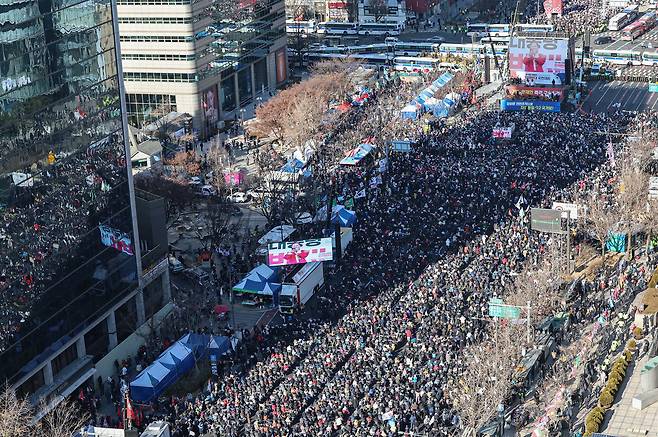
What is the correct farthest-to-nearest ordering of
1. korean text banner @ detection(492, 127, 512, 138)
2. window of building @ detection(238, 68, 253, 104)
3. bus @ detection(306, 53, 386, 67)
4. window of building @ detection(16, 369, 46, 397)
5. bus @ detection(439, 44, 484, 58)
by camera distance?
bus @ detection(306, 53, 386, 67), bus @ detection(439, 44, 484, 58), window of building @ detection(238, 68, 253, 104), korean text banner @ detection(492, 127, 512, 138), window of building @ detection(16, 369, 46, 397)

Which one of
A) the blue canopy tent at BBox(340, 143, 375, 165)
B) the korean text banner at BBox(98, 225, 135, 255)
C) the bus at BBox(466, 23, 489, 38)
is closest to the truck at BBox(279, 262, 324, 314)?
the korean text banner at BBox(98, 225, 135, 255)

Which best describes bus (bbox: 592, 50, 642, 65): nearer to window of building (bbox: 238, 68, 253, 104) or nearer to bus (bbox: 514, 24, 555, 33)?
bus (bbox: 514, 24, 555, 33)

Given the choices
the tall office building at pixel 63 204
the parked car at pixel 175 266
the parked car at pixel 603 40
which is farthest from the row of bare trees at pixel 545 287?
the parked car at pixel 603 40

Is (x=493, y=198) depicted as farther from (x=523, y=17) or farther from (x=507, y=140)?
(x=523, y=17)

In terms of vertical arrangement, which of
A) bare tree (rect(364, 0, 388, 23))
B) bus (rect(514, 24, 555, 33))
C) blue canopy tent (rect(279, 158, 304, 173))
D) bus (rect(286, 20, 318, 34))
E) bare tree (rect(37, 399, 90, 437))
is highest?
bus (rect(514, 24, 555, 33))

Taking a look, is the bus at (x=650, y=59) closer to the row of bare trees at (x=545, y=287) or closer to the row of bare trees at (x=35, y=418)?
the row of bare trees at (x=545, y=287)

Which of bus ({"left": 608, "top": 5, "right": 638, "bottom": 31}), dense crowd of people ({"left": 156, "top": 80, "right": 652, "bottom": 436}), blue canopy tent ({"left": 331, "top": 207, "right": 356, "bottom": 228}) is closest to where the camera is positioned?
dense crowd of people ({"left": 156, "top": 80, "right": 652, "bottom": 436})

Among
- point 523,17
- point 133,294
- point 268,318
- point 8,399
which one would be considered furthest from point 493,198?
point 523,17
